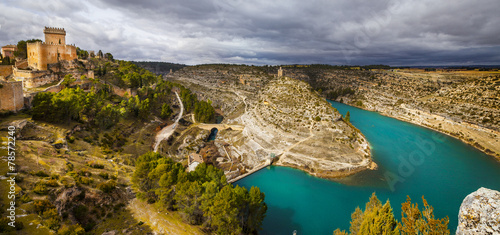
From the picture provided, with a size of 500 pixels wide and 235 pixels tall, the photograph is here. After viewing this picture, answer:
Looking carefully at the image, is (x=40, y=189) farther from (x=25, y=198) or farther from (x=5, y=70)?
(x=5, y=70)

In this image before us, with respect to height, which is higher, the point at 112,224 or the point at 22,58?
the point at 22,58

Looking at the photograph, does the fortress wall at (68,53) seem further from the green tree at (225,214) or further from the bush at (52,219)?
the green tree at (225,214)

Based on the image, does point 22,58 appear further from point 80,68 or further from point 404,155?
point 404,155

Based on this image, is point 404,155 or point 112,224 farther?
point 404,155

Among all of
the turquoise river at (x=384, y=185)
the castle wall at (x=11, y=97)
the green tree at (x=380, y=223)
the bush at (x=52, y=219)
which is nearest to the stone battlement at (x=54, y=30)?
the castle wall at (x=11, y=97)

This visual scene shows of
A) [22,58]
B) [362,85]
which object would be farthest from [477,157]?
[22,58]

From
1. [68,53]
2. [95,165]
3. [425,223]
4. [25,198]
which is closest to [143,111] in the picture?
[68,53]

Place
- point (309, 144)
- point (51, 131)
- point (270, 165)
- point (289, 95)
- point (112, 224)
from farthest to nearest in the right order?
point (289, 95) → point (309, 144) → point (270, 165) → point (51, 131) → point (112, 224)
